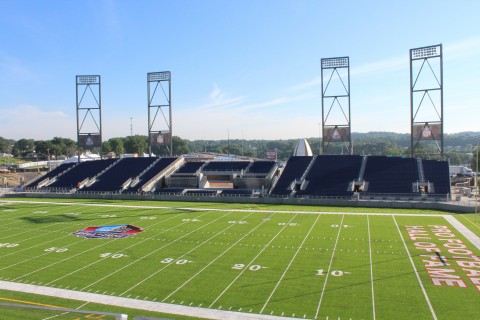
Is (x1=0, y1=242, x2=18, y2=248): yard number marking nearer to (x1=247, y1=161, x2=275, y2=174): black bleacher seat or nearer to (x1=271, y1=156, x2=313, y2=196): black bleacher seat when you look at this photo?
(x1=271, y1=156, x2=313, y2=196): black bleacher seat

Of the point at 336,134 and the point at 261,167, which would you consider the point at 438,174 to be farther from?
the point at 261,167

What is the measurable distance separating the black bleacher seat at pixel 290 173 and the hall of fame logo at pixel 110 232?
19171 millimetres

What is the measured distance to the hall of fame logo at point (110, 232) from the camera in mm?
24047

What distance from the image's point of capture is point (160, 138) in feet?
184

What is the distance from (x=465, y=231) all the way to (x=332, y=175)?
2065 cm

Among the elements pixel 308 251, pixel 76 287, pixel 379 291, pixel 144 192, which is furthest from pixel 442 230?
pixel 144 192

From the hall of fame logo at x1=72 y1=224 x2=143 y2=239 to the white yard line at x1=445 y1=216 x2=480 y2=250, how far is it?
62.0ft

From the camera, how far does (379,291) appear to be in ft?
46.7

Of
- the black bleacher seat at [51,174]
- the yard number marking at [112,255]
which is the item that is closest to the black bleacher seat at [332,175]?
the yard number marking at [112,255]

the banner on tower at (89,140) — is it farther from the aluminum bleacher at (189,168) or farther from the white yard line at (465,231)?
the white yard line at (465,231)

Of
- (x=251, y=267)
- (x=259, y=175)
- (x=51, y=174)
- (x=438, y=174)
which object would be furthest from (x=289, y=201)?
(x=51, y=174)

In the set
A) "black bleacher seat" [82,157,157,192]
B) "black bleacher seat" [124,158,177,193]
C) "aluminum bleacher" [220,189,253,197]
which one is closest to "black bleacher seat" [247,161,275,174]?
"aluminum bleacher" [220,189,253,197]

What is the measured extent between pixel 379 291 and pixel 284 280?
3.44 meters

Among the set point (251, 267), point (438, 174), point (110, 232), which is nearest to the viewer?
point (251, 267)
